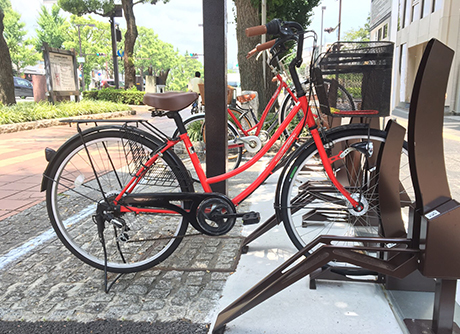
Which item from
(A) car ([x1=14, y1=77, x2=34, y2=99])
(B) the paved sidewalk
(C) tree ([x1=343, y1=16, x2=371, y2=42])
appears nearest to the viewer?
(B) the paved sidewalk

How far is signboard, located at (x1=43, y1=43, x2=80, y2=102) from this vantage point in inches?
557

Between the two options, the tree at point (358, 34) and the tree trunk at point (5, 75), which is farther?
the tree at point (358, 34)

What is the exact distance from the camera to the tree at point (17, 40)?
47969mm

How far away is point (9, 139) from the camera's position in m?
8.86

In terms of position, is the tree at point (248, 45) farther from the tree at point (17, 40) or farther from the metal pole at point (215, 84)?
the tree at point (17, 40)

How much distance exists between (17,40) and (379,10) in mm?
58168

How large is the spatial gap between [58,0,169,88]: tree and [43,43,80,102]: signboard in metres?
6.56

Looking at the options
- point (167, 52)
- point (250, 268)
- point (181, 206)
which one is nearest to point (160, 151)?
point (181, 206)

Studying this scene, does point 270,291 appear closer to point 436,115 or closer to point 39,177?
point 436,115

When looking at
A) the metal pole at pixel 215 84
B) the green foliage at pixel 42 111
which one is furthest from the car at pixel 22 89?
the metal pole at pixel 215 84

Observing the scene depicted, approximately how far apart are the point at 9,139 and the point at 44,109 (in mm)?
3707

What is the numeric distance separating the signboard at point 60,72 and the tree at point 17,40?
129ft

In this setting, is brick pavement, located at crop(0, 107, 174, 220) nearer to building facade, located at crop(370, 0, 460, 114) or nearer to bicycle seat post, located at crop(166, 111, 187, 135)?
bicycle seat post, located at crop(166, 111, 187, 135)

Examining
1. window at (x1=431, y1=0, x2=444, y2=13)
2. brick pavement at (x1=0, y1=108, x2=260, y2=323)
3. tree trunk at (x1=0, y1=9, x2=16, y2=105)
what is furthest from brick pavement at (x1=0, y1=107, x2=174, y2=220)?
window at (x1=431, y1=0, x2=444, y2=13)
